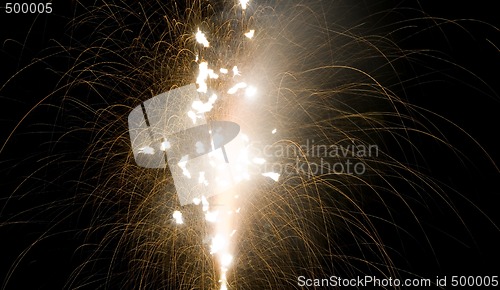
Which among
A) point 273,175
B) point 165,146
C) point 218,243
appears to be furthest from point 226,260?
point 165,146

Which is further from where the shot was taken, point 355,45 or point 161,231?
point 355,45

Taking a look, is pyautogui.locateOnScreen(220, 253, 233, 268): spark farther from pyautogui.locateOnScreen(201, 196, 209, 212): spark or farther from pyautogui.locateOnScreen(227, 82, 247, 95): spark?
pyautogui.locateOnScreen(227, 82, 247, 95): spark

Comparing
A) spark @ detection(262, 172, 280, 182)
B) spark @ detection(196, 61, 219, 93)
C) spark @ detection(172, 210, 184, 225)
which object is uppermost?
spark @ detection(196, 61, 219, 93)

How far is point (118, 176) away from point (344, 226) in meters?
2.07

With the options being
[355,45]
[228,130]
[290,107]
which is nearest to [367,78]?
[355,45]

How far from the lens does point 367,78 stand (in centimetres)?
323

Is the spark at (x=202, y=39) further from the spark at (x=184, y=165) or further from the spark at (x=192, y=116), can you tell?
the spark at (x=184, y=165)

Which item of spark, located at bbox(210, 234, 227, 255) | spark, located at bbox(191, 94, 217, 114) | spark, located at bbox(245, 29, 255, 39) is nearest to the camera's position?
spark, located at bbox(210, 234, 227, 255)

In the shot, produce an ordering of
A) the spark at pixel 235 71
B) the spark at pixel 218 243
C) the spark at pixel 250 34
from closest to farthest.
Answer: the spark at pixel 218 243 → the spark at pixel 235 71 → the spark at pixel 250 34

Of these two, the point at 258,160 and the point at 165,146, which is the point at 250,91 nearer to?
the point at 258,160

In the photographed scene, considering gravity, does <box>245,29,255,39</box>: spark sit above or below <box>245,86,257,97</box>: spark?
above

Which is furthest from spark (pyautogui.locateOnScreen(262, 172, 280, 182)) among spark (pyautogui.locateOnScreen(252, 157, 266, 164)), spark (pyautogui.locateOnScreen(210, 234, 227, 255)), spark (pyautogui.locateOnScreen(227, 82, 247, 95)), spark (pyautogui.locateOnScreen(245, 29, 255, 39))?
spark (pyautogui.locateOnScreen(245, 29, 255, 39))

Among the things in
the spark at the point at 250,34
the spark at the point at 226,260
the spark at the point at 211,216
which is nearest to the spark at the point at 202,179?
the spark at the point at 211,216

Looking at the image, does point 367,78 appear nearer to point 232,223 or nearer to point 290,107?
point 290,107
